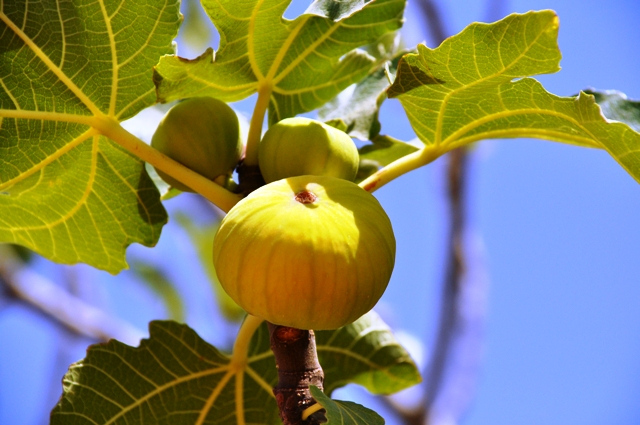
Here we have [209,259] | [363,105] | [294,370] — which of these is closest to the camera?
[294,370]

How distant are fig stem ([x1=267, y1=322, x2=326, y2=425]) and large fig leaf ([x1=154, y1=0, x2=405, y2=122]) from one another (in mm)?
408

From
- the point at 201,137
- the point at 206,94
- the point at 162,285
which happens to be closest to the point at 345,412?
the point at 201,137

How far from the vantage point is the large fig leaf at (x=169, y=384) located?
3.77 feet

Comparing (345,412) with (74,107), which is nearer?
(345,412)

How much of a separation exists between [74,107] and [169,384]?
0.51 meters

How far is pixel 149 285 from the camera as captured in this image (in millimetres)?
4332

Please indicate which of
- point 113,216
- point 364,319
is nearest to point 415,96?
point 364,319

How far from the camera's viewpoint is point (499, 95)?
100 cm

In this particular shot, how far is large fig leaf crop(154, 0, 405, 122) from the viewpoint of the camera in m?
1.01

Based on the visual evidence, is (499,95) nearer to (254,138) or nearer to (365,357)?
(254,138)

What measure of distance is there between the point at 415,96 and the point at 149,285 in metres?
3.58

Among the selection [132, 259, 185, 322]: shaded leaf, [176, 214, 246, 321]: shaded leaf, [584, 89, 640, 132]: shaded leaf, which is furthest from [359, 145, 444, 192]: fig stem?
[132, 259, 185, 322]: shaded leaf

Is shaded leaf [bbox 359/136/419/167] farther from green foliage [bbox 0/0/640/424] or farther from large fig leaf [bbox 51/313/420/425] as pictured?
large fig leaf [bbox 51/313/420/425]

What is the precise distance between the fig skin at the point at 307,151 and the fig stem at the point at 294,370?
0.23 m
